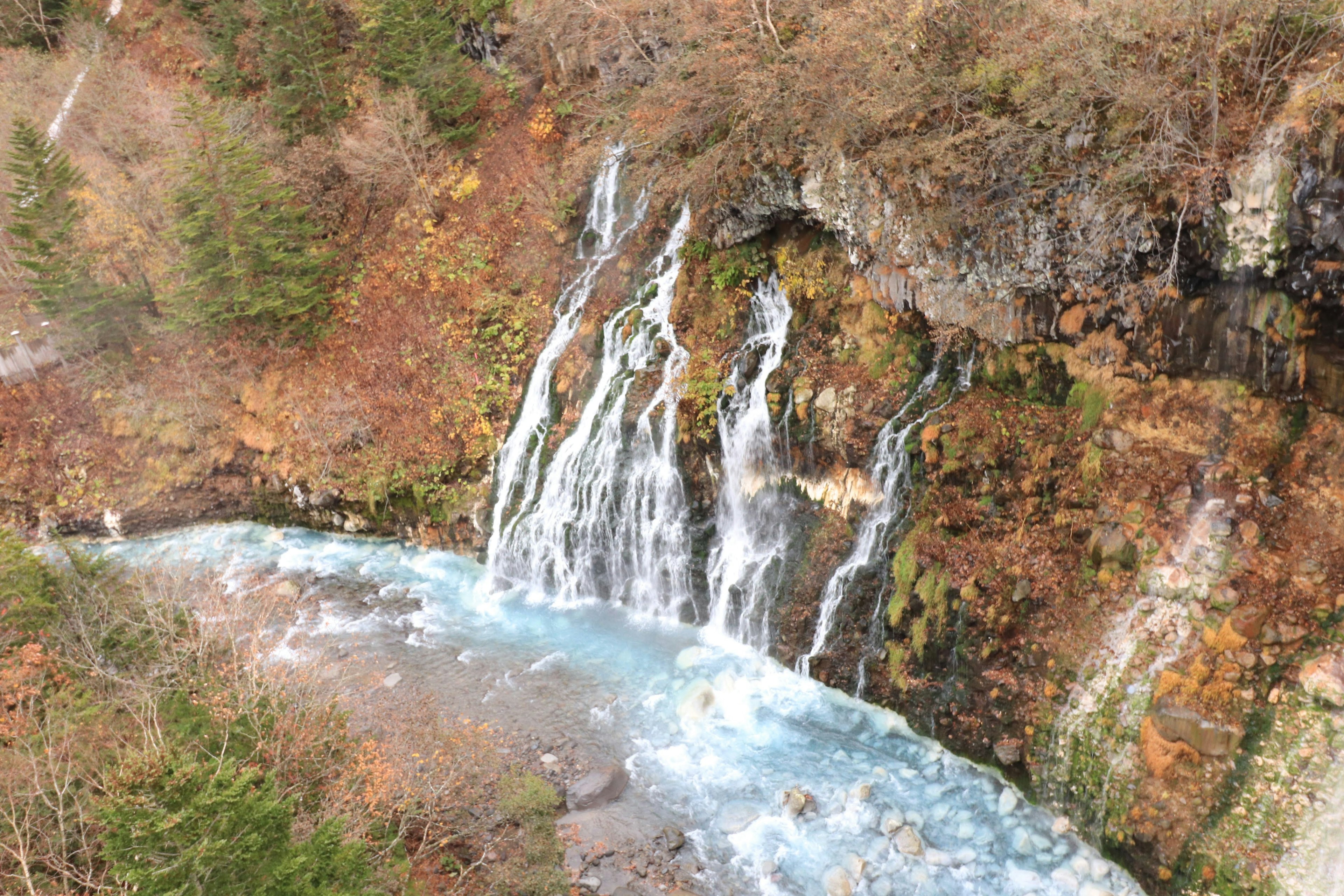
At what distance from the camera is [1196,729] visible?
8.91 metres

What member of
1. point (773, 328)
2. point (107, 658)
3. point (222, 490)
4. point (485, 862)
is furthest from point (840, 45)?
point (222, 490)

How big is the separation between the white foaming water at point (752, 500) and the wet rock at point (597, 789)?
372 centimetres

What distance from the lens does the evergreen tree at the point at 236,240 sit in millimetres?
19578

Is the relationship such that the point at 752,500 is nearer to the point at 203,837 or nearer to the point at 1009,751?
the point at 1009,751

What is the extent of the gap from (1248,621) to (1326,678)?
0.87 meters

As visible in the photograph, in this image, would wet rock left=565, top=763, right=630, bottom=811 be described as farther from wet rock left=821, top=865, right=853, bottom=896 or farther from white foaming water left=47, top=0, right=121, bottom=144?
white foaming water left=47, top=0, right=121, bottom=144

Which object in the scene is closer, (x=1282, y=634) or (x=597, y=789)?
(x=1282, y=634)

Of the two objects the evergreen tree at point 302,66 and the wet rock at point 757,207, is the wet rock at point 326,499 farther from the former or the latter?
the evergreen tree at point 302,66

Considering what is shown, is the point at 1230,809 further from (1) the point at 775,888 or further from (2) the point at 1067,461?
(1) the point at 775,888

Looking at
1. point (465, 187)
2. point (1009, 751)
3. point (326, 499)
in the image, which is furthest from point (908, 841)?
point (465, 187)

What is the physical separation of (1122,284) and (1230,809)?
6616 millimetres

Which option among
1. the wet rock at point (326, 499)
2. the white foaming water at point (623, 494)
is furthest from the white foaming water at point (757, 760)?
the wet rock at point (326, 499)

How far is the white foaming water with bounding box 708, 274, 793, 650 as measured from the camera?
1422 cm

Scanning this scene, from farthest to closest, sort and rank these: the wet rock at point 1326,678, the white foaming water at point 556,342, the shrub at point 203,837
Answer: the white foaming water at point 556,342, the wet rock at point 1326,678, the shrub at point 203,837
